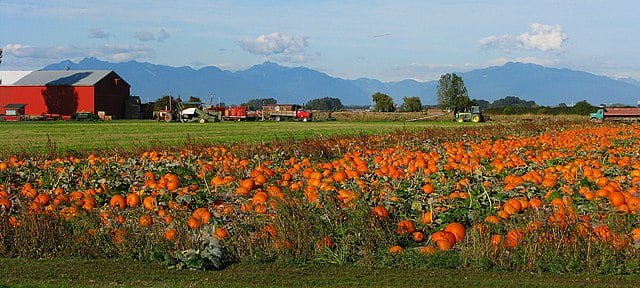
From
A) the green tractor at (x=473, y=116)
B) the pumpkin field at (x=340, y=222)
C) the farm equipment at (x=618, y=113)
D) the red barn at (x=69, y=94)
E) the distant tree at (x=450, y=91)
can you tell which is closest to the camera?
the pumpkin field at (x=340, y=222)

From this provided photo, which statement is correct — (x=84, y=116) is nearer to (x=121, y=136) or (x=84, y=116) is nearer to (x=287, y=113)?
(x=287, y=113)

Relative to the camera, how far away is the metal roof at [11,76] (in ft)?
314

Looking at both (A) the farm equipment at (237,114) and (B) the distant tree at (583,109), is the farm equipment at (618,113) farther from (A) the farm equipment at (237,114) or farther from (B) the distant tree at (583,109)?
(A) the farm equipment at (237,114)

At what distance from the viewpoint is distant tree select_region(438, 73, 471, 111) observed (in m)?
146

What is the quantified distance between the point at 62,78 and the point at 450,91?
7918 cm

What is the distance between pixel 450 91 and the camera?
147875 mm

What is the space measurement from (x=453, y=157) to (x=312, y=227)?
686cm

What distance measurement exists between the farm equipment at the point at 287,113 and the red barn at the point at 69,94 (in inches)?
755

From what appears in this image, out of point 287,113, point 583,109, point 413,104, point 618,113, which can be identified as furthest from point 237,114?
point 413,104

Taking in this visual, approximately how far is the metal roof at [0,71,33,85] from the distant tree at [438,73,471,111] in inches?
3083

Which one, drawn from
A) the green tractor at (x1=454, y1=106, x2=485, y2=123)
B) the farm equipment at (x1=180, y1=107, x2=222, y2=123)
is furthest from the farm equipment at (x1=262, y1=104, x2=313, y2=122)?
the green tractor at (x1=454, y1=106, x2=485, y2=123)

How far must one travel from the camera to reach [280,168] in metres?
13.4

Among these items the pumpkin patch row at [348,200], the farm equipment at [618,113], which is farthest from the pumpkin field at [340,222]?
the farm equipment at [618,113]

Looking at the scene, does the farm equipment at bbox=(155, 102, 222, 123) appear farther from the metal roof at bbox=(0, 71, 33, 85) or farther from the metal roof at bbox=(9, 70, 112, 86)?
the metal roof at bbox=(0, 71, 33, 85)
